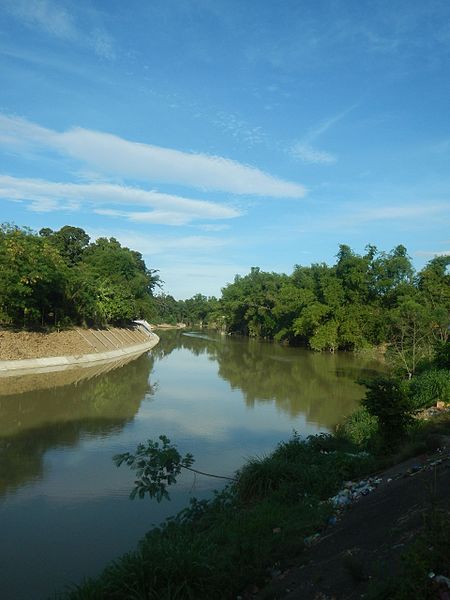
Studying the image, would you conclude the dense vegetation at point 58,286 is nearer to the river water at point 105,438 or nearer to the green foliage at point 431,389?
the river water at point 105,438

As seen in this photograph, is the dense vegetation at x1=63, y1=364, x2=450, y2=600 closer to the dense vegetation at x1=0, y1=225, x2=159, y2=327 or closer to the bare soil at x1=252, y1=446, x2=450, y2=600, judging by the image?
the bare soil at x1=252, y1=446, x2=450, y2=600

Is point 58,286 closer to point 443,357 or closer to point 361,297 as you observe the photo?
point 443,357

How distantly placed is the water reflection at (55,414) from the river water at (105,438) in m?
0.04

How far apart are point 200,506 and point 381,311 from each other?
4770cm

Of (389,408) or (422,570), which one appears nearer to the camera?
(422,570)

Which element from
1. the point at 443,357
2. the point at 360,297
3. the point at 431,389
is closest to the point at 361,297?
the point at 360,297

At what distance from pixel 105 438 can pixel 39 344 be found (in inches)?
751

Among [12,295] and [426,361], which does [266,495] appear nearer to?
[426,361]

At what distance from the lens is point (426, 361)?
23609 mm

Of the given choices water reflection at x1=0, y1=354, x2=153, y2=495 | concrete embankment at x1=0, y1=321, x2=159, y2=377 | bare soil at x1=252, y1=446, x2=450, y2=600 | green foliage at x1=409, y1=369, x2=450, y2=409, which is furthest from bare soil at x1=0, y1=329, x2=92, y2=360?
bare soil at x1=252, y1=446, x2=450, y2=600

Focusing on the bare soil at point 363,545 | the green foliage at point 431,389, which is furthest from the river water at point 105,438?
the bare soil at point 363,545

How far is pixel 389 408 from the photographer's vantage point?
9.83m

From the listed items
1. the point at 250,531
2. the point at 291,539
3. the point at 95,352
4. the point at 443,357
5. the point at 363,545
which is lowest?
the point at 95,352

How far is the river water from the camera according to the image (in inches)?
286
